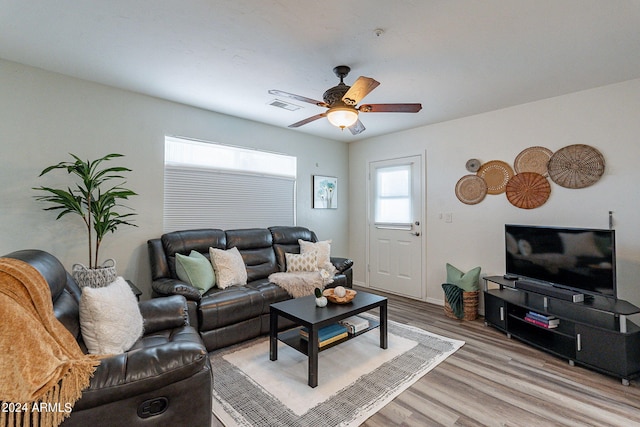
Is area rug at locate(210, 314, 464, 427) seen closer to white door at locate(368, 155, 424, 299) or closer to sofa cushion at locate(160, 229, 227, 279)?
sofa cushion at locate(160, 229, 227, 279)

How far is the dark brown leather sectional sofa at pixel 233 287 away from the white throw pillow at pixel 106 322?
855 millimetres

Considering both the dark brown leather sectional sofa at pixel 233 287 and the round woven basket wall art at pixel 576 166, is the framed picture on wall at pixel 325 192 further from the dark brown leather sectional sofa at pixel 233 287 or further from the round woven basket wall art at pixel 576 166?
the round woven basket wall art at pixel 576 166

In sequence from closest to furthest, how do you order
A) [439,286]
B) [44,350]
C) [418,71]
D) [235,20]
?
1. [44,350]
2. [235,20]
3. [418,71]
4. [439,286]

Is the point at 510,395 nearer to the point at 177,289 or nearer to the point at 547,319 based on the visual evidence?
the point at 547,319

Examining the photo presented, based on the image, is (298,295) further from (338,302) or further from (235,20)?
(235,20)

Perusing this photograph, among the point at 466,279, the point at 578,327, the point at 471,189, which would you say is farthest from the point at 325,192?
the point at 578,327

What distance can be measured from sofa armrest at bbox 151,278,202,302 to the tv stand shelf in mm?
3083

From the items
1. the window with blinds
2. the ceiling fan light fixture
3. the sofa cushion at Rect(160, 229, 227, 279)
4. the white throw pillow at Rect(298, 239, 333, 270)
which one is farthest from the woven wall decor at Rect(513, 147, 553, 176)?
the sofa cushion at Rect(160, 229, 227, 279)

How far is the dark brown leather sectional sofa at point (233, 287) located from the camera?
8.76 feet

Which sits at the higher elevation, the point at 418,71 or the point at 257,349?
the point at 418,71

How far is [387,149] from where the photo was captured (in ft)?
15.8

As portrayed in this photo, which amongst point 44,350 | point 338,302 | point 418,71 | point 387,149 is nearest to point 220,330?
point 338,302

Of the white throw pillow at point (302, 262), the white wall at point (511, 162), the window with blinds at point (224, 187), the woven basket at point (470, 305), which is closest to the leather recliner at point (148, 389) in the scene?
the window with blinds at point (224, 187)

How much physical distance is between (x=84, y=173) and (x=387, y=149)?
392 centimetres
